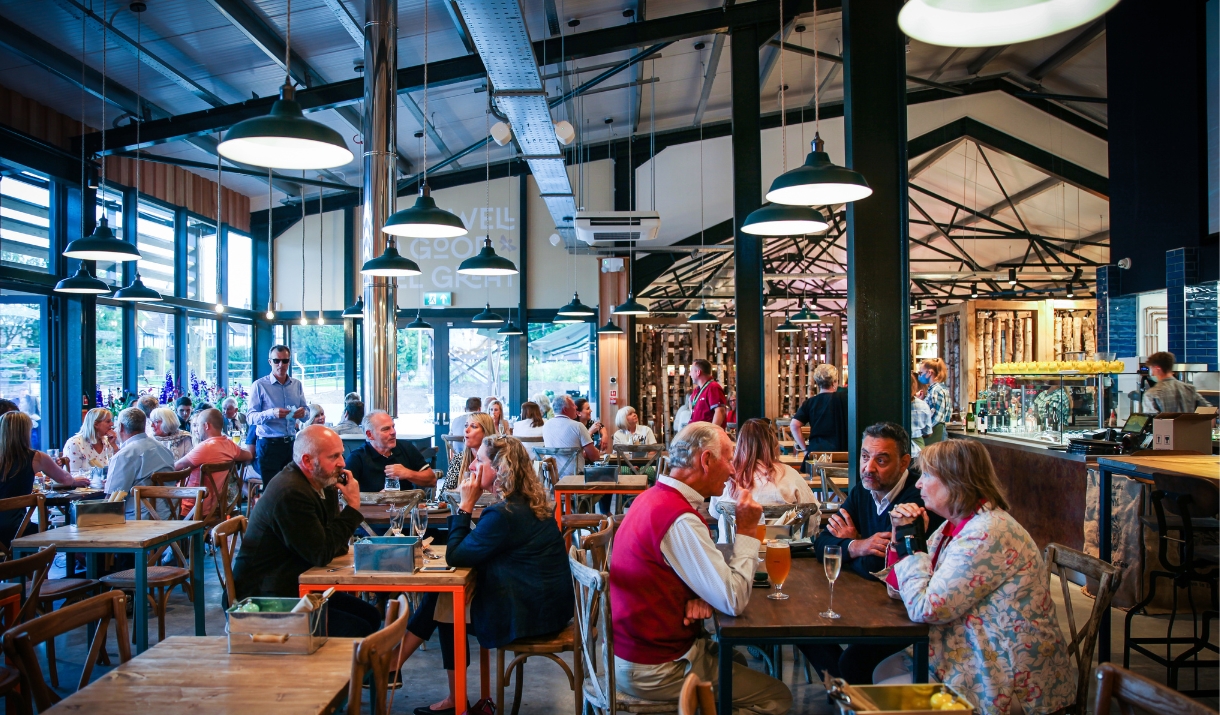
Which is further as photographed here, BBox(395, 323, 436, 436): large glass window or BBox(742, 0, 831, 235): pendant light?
BBox(395, 323, 436, 436): large glass window

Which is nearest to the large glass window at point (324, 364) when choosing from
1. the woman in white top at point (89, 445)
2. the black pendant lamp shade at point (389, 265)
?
the woman in white top at point (89, 445)

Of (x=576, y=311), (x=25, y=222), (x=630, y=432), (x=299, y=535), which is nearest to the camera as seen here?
(x=299, y=535)

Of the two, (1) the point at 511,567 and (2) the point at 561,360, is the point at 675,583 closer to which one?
(1) the point at 511,567

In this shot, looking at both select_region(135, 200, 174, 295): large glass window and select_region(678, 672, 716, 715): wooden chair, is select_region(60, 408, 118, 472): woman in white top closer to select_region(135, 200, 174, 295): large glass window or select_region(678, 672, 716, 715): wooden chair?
select_region(135, 200, 174, 295): large glass window

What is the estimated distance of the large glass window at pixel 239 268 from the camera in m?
12.4

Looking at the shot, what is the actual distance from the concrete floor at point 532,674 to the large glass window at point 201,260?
7352mm

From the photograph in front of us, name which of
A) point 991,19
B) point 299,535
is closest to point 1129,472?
point 991,19

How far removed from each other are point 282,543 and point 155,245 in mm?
8762

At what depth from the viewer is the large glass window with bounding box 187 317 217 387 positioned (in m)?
11.3

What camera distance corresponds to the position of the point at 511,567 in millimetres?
3451

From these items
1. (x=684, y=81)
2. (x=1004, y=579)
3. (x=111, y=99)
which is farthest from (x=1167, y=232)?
(x=111, y=99)

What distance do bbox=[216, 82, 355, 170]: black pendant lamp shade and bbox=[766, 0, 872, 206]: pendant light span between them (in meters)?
2.02

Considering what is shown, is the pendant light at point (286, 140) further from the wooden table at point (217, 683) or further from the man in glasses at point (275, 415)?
the man in glasses at point (275, 415)

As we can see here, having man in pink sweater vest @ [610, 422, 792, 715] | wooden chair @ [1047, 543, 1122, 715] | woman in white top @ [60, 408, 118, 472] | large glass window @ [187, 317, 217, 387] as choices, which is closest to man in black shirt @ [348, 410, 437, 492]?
woman in white top @ [60, 408, 118, 472]
